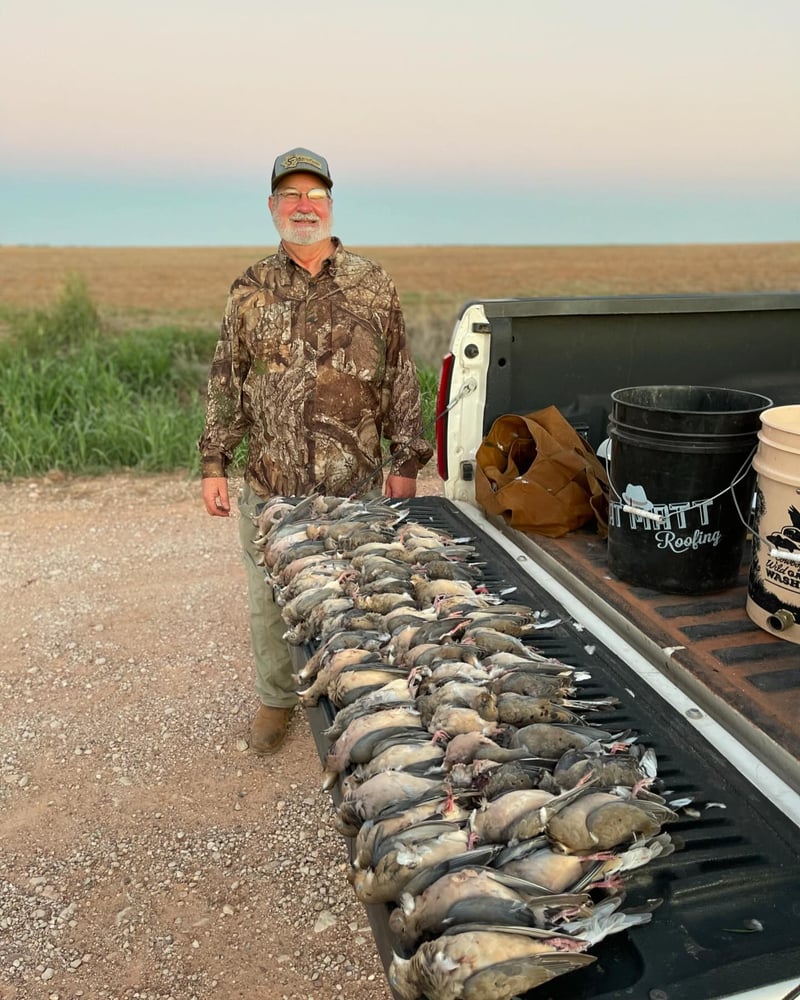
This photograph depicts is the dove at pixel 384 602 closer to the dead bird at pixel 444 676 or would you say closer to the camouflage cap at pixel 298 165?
the dead bird at pixel 444 676

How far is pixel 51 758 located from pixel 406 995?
349cm

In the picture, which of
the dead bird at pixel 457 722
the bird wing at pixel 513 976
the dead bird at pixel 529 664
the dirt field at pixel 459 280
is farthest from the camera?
the dirt field at pixel 459 280

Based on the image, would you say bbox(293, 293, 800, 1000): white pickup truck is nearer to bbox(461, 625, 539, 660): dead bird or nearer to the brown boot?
bbox(461, 625, 539, 660): dead bird

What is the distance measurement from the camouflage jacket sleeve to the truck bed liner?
7.60 feet

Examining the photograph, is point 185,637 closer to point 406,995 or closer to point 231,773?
point 231,773

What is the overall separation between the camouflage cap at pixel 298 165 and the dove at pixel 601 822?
3359 millimetres

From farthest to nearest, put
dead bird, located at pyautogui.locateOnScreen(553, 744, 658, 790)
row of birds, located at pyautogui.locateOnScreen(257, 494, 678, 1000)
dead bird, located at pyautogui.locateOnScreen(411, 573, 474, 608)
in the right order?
dead bird, located at pyautogui.locateOnScreen(411, 573, 474, 608) < dead bird, located at pyautogui.locateOnScreen(553, 744, 658, 790) < row of birds, located at pyautogui.locateOnScreen(257, 494, 678, 1000)

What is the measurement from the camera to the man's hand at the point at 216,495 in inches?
188

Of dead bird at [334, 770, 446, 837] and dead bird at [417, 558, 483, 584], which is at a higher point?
dead bird at [417, 558, 483, 584]

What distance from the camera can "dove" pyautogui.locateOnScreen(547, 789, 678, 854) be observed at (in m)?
1.93

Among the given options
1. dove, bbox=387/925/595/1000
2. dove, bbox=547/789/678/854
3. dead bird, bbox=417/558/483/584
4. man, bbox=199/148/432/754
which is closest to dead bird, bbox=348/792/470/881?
dove, bbox=547/789/678/854

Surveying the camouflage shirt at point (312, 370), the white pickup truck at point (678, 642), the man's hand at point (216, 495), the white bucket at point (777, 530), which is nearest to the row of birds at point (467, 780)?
the white pickup truck at point (678, 642)

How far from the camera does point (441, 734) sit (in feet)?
7.92

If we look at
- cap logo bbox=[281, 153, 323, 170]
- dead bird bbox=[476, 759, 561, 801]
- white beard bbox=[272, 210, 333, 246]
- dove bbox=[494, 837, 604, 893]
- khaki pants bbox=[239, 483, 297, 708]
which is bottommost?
khaki pants bbox=[239, 483, 297, 708]
